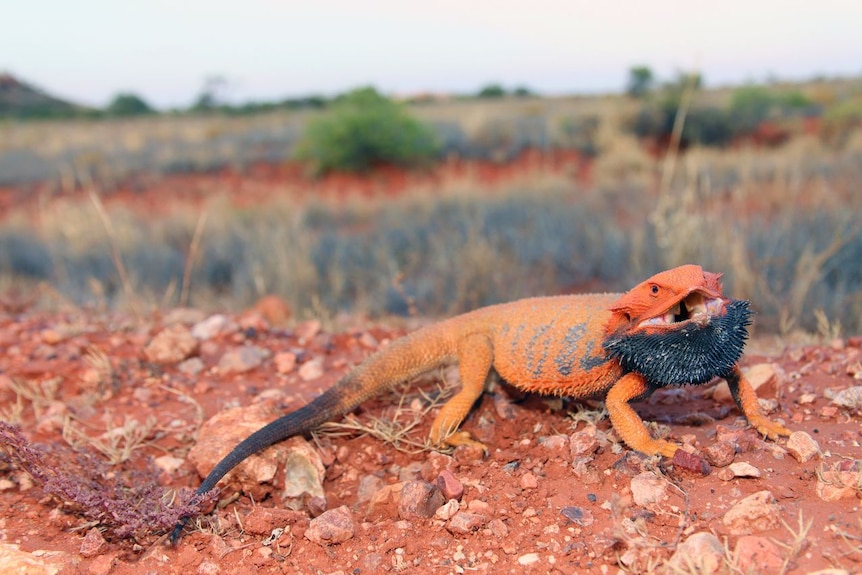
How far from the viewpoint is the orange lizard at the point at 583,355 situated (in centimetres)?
282

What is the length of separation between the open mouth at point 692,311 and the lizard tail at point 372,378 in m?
1.27

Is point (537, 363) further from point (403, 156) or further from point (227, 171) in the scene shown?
point (227, 171)

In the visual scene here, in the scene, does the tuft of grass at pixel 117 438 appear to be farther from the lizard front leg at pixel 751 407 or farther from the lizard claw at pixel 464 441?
the lizard front leg at pixel 751 407

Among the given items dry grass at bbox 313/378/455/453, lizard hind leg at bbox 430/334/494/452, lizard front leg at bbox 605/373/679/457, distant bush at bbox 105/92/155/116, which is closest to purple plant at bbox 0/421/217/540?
dry grass at bbox 313/378/455/453

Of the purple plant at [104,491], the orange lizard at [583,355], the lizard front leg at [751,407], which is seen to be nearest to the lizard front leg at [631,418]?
the orange lizard at [583,355]

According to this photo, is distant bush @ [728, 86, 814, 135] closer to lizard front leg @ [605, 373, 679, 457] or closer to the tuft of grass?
lizard front leg @ [605, 373, 679, 457]

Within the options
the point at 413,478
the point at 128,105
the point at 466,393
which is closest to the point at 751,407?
the point at 466,393

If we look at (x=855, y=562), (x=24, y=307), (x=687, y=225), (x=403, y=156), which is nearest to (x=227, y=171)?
(x=403, y=156)

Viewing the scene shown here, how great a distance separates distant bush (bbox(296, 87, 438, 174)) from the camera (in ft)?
60.7

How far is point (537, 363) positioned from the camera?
3.39 m

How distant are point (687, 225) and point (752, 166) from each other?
7932 millimetres

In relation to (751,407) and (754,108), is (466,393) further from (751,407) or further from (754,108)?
(754,108)

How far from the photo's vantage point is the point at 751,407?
10.5ft

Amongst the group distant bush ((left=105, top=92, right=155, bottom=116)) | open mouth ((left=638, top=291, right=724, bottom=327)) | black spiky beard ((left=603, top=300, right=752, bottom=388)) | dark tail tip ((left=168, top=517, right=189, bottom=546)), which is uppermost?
distant bush ((left=105, top=92, right=155, bottom=116))
